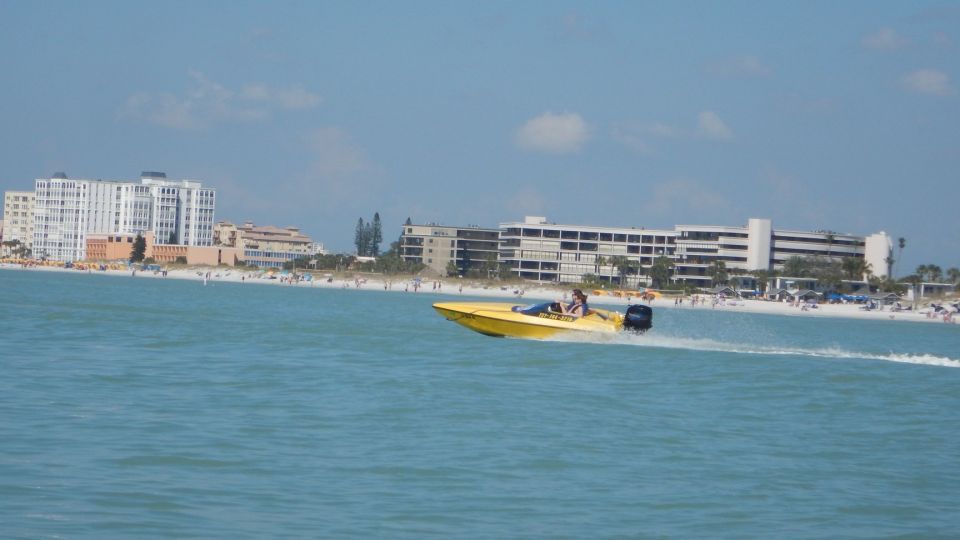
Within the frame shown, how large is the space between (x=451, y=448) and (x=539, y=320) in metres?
19.3

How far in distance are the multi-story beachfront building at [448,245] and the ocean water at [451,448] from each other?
149m

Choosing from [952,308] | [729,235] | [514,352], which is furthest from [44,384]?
[729,235]

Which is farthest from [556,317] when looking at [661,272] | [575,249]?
[575,249]

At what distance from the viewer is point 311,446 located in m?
14.7

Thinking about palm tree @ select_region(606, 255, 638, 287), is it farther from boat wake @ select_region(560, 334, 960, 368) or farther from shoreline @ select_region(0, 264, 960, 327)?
boat wake @ select_region(560, 334, 960, 368)

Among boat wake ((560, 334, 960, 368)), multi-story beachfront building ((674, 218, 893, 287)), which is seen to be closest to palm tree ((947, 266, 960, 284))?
multi-story beachfront building ((674, 218, 893, 287))

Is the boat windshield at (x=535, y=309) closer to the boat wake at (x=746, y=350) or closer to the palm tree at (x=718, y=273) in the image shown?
the boat wake at (x=746, y=350)

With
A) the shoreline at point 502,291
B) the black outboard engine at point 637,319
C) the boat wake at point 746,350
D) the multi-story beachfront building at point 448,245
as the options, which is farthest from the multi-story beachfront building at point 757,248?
the black outboard engine at point 637,319

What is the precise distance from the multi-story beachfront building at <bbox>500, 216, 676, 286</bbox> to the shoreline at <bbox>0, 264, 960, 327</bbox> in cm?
894

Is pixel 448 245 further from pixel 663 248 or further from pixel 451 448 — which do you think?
pixel 451 448

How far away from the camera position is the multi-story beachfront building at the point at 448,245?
17825 centimetres

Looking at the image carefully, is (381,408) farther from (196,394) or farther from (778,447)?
(778,447)

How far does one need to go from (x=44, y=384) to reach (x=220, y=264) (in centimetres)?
18243

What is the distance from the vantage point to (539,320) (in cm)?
3419
